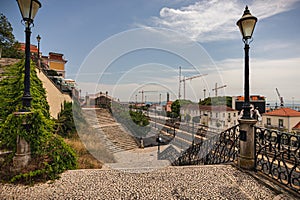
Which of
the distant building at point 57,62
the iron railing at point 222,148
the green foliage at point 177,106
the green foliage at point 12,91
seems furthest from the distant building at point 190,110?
the distant building at point 57,62

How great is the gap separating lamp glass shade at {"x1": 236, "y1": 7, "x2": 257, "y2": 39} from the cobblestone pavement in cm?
302

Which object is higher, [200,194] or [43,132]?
[43,132]

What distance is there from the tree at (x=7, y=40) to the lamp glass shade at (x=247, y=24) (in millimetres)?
21636

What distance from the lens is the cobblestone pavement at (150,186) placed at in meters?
2.68

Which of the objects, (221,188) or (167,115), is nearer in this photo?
(221,188)

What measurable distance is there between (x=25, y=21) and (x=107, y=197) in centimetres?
371

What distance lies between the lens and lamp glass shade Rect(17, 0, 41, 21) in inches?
128

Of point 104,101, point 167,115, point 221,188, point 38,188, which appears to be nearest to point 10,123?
point 38,188

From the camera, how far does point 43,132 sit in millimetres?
3680

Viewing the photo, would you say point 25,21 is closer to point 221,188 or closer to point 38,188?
point 38,188

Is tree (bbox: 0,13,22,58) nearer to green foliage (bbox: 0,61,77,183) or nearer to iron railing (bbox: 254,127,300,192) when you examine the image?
green foliage (bbox: 0,61,77,183)

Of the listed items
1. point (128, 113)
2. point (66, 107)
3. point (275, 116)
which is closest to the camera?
point (66, 107)

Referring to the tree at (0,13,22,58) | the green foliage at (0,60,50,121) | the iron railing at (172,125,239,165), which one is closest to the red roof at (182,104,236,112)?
the iron railing at (172,125,239,165)

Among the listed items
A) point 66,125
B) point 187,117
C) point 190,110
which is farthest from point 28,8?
point 187,117
